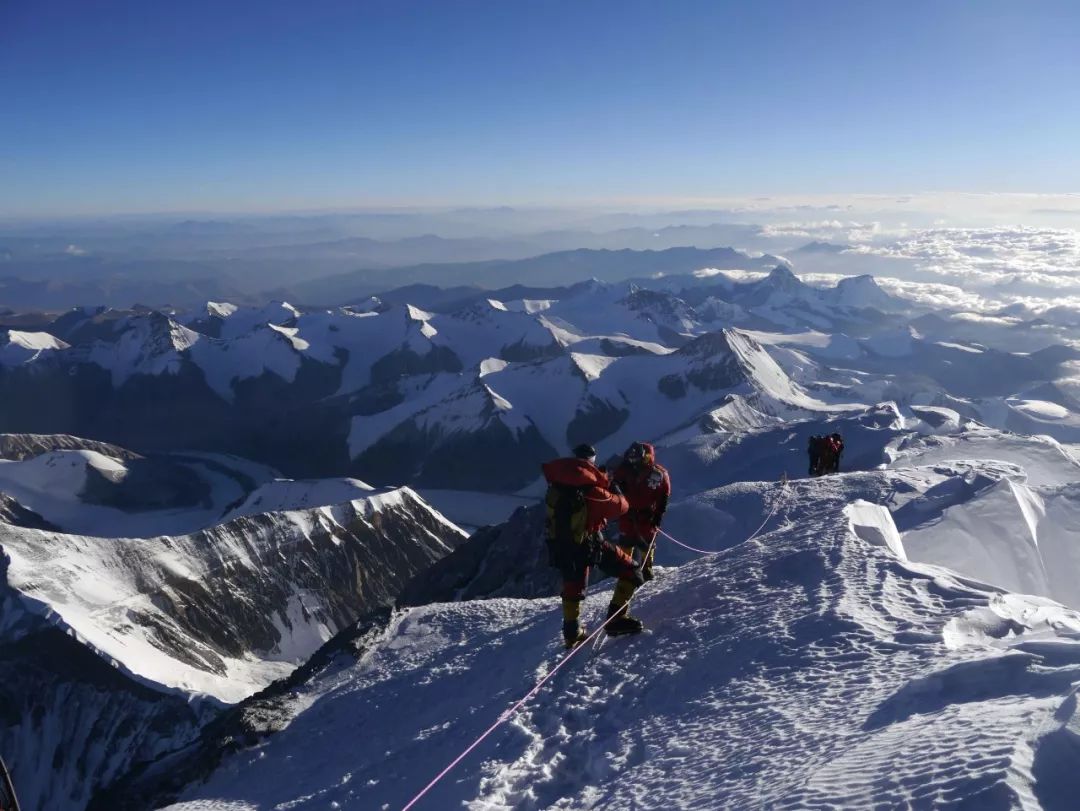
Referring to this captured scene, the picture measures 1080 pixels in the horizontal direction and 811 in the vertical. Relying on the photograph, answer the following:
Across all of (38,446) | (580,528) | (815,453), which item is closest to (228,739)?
(580,528)

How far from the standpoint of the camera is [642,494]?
15945 millimetres

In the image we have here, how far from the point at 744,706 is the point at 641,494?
5.62 metres

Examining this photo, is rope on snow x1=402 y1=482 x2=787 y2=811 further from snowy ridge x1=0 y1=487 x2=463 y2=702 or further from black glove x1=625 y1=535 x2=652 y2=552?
snowy ridge x1=0 y1=487 x2=463 y2=702

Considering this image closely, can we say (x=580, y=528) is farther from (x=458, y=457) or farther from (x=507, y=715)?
(x=458, y=457)

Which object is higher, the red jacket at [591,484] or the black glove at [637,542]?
the red jacket at [591,484]

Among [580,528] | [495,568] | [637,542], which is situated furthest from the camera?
[495,568]

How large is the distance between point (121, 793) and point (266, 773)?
7242 millimetres

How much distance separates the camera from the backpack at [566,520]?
1361 centimetres

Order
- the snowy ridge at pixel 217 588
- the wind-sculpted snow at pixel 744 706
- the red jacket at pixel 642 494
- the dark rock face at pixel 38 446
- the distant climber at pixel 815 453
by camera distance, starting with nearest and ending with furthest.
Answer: the wind-sculpted snow at pixel 744 706 → the red jacket at pixel 642 494 → the distant climber at pixel 815 453 → the snowy ridge at pixel 217 588 → the dark rock face at pixel 38 446

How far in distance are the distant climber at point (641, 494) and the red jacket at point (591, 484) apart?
1795 mm

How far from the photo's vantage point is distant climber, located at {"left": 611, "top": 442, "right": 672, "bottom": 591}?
15750 millimetres

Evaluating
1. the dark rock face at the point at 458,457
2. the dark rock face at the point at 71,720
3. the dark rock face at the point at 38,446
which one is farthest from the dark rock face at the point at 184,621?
the dark rock face at the point at 38,446

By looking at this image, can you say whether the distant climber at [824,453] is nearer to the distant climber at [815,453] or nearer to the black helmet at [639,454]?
the distant climber at [815,453]

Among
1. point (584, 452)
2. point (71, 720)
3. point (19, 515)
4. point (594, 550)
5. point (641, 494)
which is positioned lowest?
point (19, 515)
